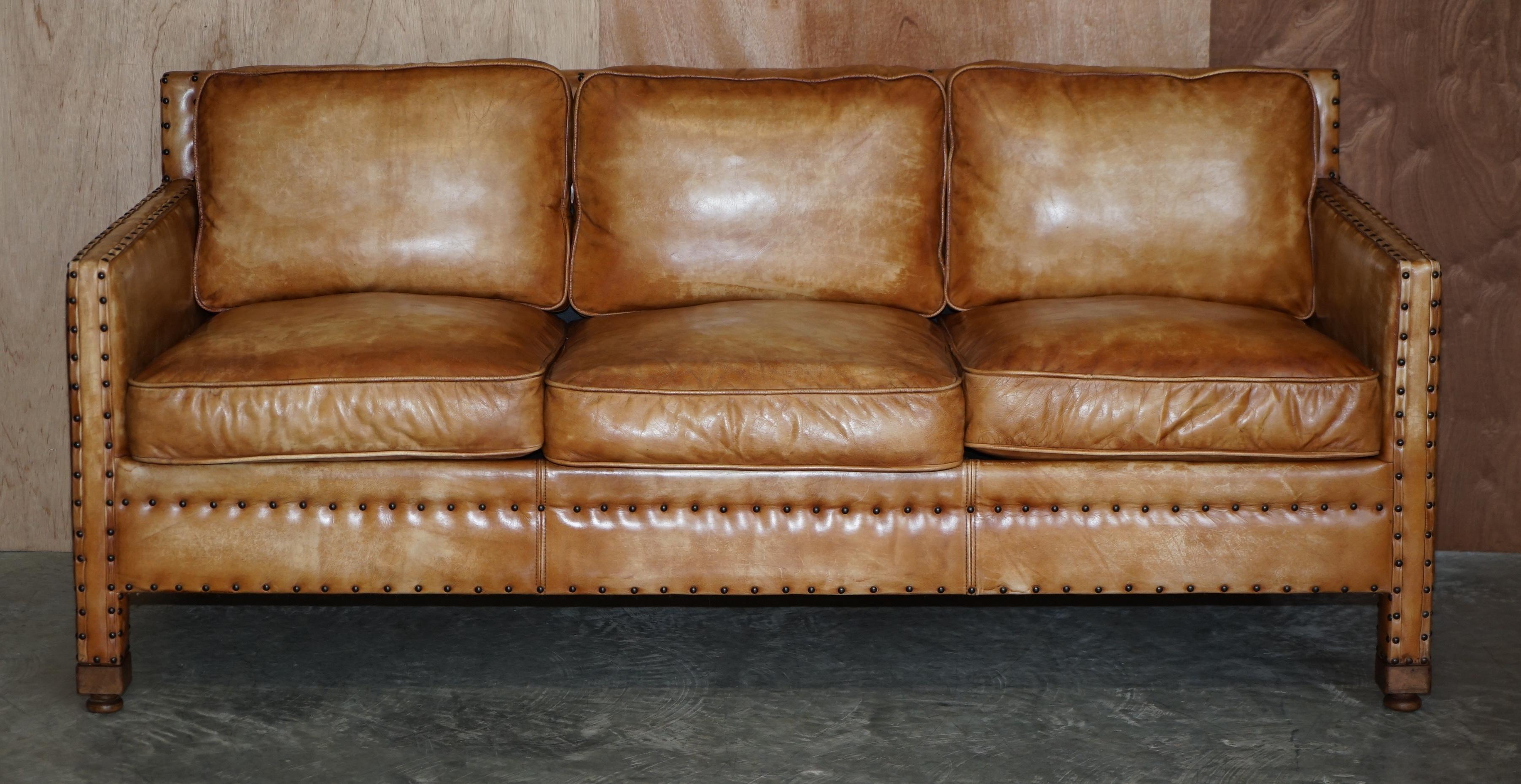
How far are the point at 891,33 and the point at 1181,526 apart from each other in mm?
1307

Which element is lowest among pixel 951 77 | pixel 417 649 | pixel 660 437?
pixel 417 649

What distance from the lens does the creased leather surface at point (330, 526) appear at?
7.04 ft

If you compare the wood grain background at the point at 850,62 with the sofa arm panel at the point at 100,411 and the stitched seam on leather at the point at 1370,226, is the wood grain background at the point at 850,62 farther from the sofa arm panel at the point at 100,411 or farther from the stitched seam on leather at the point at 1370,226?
the sofa arm panel at the point at 100,411

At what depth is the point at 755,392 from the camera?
211 cm

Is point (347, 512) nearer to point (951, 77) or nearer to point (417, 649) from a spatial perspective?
point (417, 649)

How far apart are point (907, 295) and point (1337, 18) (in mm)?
1092

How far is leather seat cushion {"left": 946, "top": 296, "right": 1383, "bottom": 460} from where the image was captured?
2.13 meters

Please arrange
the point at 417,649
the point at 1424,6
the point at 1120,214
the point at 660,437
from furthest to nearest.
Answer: the point at 1424,6
the point at 1120,214
the point at 417,649
the point at 660,437

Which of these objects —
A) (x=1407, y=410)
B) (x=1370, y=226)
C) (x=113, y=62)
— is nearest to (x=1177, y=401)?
(x=1407, y=410)

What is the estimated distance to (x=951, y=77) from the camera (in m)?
2.68

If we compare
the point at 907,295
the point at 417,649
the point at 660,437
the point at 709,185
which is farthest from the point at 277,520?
the point at 907,295

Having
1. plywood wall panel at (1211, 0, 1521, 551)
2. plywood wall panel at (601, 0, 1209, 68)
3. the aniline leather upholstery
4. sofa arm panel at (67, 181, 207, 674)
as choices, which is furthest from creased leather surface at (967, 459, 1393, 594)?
sofa arm panel at (67, 181, 207, 674)

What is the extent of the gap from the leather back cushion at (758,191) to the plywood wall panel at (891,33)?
38cm

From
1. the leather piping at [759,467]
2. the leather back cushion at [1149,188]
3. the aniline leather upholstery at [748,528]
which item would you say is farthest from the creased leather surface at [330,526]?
the leather back cushion at [1149,188]
